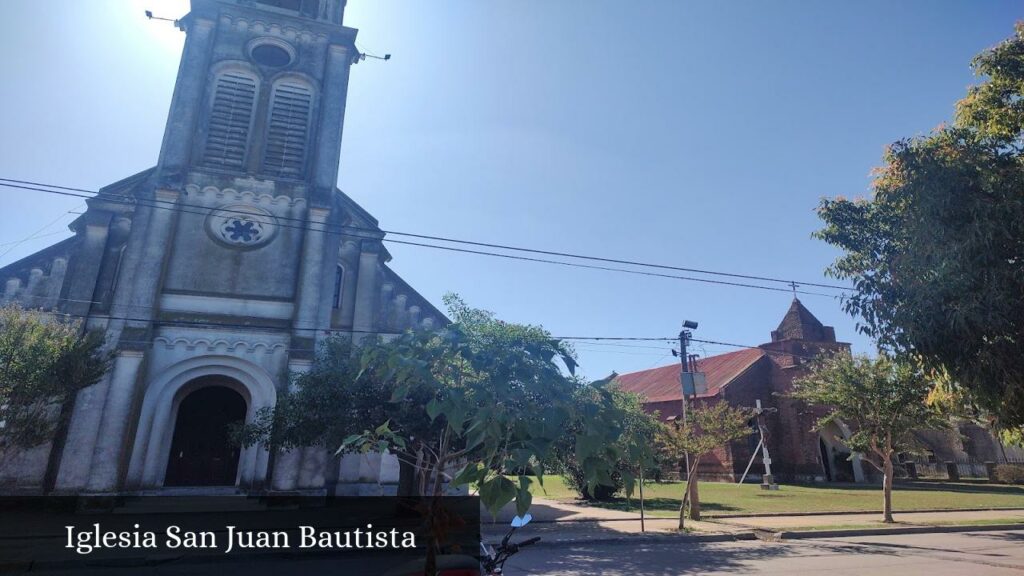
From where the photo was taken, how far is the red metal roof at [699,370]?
3959cm

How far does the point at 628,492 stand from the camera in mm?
3039

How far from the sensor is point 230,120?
66.1 ft

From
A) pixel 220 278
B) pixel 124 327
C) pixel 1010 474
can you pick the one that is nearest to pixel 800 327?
pixel 1010 474

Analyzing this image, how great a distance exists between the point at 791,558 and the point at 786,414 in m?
28.4

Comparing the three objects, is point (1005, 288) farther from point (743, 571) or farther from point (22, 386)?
point (22, 386)

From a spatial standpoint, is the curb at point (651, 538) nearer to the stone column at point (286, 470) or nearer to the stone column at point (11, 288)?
the stone column at point (286, 470)

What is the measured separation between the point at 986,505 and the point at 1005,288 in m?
22.8

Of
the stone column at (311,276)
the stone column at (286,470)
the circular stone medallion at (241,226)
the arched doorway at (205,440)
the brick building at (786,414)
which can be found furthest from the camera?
the brick building at (786,414)

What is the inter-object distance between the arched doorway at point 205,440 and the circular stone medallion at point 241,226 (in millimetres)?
4796

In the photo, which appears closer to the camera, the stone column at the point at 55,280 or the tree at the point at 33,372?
the tree at the point at 33,372

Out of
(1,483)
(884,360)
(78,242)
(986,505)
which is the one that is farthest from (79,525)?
(986,505)

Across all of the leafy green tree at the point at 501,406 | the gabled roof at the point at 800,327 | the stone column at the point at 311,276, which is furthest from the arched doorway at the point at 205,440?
the gabled roof at the point at 800,327

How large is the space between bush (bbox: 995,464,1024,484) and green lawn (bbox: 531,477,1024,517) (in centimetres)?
253

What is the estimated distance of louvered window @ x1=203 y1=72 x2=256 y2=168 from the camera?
778 inches
